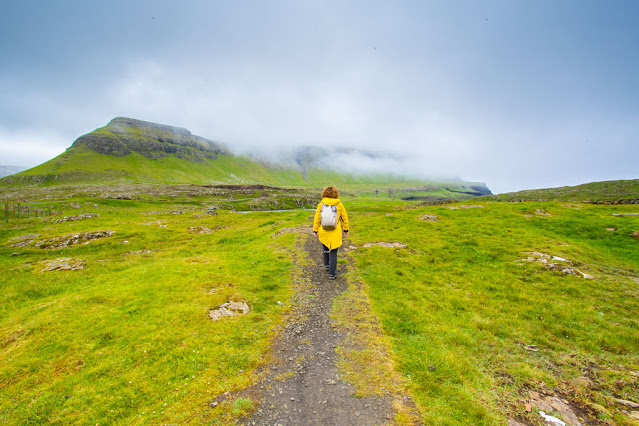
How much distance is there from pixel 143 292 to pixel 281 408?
10914 millimetres

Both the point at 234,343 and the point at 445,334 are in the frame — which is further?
the point at 445,334

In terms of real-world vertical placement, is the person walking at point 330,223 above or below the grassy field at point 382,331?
above

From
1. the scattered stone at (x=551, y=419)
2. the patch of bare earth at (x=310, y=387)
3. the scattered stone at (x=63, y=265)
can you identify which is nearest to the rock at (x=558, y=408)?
the scattered stone at (x=551, y=419)

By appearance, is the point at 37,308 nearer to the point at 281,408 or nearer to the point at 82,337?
the point at 82,337

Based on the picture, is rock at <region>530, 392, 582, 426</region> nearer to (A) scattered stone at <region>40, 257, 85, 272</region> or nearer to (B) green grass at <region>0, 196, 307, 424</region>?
(B) green grass at <region>0, 196, 307, 424</region>

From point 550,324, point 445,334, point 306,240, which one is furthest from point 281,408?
point 306,240

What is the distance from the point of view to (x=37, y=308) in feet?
39.9

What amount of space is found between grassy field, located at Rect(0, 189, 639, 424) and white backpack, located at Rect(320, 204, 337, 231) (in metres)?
4.37

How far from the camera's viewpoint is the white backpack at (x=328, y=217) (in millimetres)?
14680

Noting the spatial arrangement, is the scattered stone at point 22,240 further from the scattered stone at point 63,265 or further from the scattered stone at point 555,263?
the scattered stone at point 555,263

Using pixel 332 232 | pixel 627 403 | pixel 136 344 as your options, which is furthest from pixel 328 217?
pixel 627 403

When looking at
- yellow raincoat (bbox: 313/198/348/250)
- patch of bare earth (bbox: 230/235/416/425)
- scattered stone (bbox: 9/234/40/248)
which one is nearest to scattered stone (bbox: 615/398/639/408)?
patch of bare earth (bbox: 230/235/416/425)

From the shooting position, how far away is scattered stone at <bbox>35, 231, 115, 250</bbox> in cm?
3284

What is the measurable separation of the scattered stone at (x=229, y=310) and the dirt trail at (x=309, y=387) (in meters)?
2.53
